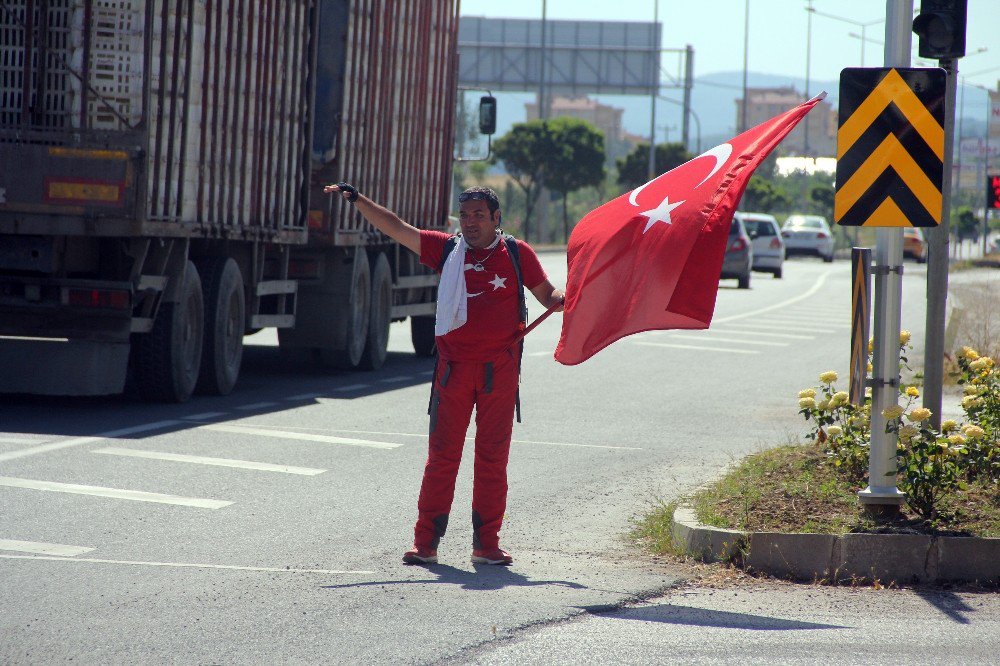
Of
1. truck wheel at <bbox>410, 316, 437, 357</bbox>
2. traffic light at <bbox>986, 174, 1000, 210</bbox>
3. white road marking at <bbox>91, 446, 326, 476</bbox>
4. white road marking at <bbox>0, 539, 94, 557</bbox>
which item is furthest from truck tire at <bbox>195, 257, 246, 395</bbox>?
traffic light at <bbox>986, 174, 1000, 210</bbox>

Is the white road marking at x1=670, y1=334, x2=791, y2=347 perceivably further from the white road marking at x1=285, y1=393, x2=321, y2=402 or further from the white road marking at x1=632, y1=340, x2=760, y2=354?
the white road marking at x1=285, y1=393, x2=321, y2=402

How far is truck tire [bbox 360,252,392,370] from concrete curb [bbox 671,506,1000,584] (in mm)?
9869

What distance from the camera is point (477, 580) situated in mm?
7016

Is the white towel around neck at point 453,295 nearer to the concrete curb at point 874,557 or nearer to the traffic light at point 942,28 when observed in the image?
the concrete curb at point 874,557

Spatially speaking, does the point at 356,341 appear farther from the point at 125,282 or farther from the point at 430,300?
the point at 125,282

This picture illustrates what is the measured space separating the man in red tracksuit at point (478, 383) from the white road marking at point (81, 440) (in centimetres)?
358

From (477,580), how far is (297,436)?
4.67 metres

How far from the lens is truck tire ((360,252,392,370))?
16875mm

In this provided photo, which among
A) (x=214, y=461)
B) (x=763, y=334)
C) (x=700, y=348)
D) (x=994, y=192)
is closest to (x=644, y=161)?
(x=994, y=192)

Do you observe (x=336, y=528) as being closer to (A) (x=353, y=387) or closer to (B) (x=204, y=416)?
(B) (x=204, y=416)

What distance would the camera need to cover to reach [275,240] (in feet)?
48.5

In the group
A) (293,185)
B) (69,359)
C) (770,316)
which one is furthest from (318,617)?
(770,316)

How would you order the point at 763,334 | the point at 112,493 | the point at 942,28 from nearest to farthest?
the point at 942,28 < the point at 112,493 < the point at 763,334

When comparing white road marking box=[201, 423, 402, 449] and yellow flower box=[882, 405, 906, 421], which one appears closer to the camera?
yellow flower box=[882, 405, 906, 421]
